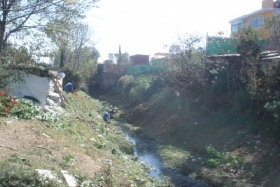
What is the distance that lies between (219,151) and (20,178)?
37.1 ft

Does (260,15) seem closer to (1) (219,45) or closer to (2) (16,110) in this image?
(1) (219,45)

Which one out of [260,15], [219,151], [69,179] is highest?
[260,15]

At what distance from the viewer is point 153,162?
55.8 feet

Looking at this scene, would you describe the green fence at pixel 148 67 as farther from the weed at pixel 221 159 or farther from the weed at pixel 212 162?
the weed at pixel 212 162

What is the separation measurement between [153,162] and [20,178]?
10808 millimetres

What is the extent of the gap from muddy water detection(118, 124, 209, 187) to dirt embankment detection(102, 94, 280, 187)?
0.42m

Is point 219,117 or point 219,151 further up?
point 219,117

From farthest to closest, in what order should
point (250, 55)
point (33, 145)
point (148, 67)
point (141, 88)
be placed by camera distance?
point (148, 67), point (141, 88), point (250, 55), point (33, 145)

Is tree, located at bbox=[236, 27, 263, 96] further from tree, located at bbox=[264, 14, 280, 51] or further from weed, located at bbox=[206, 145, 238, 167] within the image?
weed, located at bbox=[206, 145, 238, 167]

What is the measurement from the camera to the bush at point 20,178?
22.0ft

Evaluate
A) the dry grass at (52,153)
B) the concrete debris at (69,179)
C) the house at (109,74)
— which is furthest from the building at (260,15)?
the concrete debris at (69,179)

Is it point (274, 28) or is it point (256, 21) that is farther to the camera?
point (256, 21)

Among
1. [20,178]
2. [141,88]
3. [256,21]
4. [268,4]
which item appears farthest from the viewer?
[141,88]

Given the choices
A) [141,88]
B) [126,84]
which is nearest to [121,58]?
[126,84]
